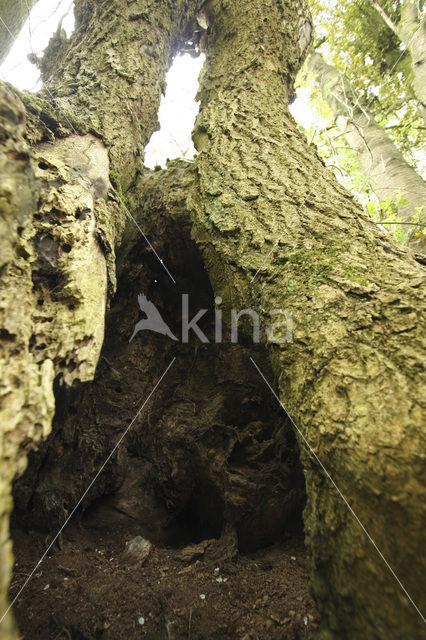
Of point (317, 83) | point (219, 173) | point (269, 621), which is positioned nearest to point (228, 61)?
point (219, 173)

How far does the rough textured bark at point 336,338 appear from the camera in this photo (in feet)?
2.37

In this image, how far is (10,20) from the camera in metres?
3.77

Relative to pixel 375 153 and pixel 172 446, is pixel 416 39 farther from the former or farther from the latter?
pixel 172 446

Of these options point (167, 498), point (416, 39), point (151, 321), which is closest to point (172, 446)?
point (167, 498)

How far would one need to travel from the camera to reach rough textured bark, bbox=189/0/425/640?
2.37 ft

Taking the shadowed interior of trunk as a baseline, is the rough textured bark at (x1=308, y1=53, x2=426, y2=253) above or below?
above

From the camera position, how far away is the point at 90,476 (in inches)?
66.6

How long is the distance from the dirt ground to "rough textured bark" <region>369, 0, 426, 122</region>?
4716mm

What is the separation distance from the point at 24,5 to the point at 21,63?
158 cm

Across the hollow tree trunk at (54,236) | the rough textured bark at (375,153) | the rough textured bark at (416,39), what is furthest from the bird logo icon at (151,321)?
the rough textured bark at (416,39)

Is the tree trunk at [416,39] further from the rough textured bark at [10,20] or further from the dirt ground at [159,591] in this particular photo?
the dirt ground at [159,591]

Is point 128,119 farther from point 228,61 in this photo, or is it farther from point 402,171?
point 402,171

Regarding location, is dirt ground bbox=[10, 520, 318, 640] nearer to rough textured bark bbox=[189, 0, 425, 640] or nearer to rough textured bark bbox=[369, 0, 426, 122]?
rough textured bark bbox=[189, 0, 425, 640]

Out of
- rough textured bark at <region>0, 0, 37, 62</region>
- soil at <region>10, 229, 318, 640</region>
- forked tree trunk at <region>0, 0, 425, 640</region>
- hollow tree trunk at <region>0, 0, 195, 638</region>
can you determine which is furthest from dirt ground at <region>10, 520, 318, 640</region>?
rough textured bark at <region>0, 0, 37, 62</region>
